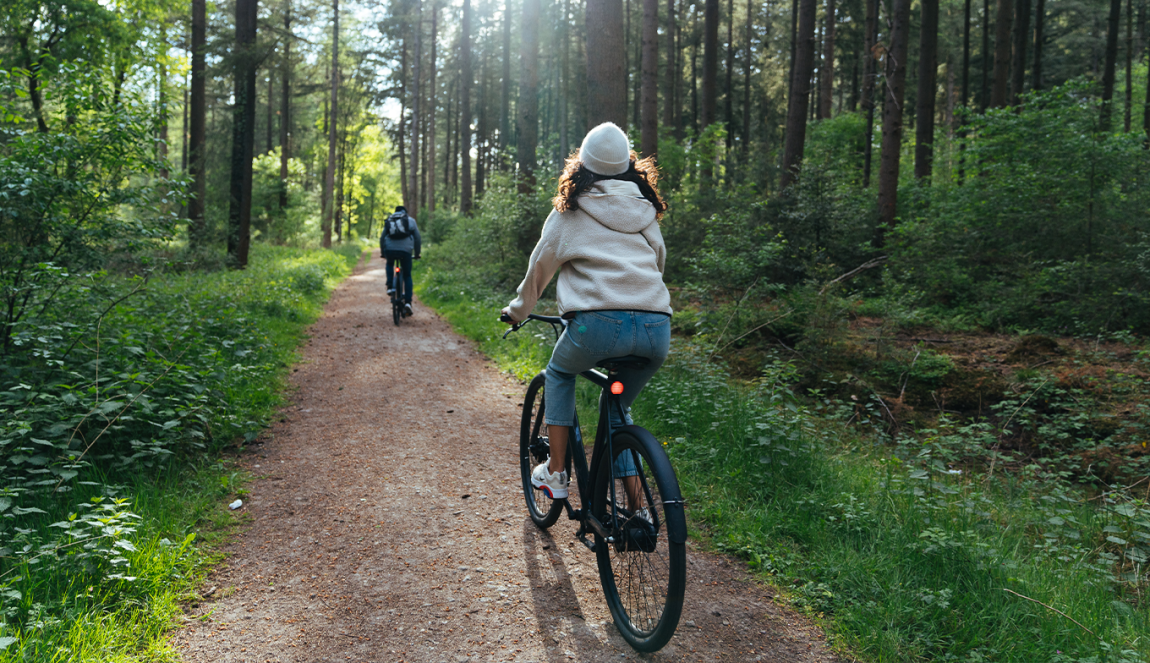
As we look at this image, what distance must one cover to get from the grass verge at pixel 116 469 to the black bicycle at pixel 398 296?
143 inches

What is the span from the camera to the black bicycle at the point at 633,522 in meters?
Result: 2.58

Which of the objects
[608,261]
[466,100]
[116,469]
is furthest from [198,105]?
[608,261]

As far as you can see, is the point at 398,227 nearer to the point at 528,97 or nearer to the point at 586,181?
the point at 586,181

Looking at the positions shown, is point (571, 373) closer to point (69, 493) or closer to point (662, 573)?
point (662, 573)

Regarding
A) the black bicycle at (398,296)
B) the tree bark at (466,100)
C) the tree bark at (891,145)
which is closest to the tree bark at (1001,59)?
the tree bark at (891,145)

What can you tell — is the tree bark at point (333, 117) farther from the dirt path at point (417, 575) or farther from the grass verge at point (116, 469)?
the dirt path at point (417, 575)

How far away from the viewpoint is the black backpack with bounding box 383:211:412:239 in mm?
11539

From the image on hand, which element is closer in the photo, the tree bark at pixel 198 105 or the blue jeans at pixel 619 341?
the blue jeans at pixel 619 341

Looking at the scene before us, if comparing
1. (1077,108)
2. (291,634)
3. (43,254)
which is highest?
(1077,108)

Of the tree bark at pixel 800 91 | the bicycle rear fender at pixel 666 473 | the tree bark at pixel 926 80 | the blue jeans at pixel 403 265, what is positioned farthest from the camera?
the tree bark at pixel 926 80

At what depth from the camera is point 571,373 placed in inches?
130

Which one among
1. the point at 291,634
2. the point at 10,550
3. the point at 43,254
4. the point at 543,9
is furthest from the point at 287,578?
the point at 543,9

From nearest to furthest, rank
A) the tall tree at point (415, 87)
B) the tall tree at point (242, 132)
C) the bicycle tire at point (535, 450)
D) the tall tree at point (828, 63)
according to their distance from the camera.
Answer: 1. the bicycle tire at point (535, 450)
2. the tall tree at point (242, 132)
3. the tall tree at point (828, 63)
4. the tall tree at point (415, 87)

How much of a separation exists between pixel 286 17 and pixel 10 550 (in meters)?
26.2
